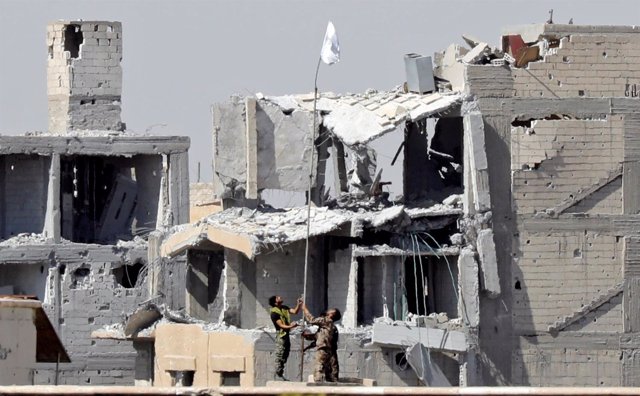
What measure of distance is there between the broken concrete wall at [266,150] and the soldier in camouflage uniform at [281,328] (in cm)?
548

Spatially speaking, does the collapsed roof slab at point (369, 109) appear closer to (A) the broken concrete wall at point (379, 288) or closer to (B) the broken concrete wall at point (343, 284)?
(B) the broken concrete wall at point (343, 284)

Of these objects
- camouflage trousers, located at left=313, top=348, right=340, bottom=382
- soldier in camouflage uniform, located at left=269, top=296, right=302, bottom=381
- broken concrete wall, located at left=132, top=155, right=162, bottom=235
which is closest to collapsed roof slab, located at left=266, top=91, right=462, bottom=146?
soldier in camouflage uniform, located at left=269, top=296, right=302, bottom=381

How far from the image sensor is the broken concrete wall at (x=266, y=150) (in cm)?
4781

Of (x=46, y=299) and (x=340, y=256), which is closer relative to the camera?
(x=340, y=256)

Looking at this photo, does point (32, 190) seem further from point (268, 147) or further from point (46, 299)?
point (268, 147)

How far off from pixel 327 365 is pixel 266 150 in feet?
28.9

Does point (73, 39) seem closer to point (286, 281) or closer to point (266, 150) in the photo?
point (266, 150)

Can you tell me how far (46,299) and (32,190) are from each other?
2242mm

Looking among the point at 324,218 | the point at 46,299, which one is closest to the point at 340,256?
the point at 324,218

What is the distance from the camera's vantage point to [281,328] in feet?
138

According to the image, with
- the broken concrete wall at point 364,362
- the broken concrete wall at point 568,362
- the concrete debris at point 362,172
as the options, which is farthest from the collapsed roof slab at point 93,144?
the broken concrete wall at point 568,362

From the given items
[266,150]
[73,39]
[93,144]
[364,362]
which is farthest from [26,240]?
[364,362]

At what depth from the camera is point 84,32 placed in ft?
188

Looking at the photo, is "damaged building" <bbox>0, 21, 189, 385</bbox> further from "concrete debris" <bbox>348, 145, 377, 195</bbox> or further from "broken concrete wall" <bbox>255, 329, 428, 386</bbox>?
"broken concrete wall" <bbox>255, 329, 428, 386</bbox>
